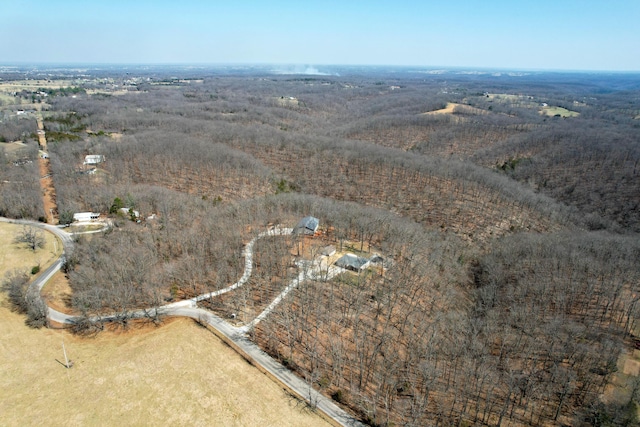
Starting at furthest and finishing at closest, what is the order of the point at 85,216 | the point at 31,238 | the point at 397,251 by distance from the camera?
the point at 85,216, the point at 397,251, the point at 31,238

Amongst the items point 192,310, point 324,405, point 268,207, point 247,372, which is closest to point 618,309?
point 324,405

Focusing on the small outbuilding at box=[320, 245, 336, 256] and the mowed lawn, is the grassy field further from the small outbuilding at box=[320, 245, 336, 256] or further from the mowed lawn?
the mowed lawn

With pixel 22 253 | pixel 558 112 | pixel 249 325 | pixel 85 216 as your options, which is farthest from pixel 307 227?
pixel 558 112

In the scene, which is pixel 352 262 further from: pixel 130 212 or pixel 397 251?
pixel 130 212

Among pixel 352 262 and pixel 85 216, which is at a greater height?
pixel 85 216

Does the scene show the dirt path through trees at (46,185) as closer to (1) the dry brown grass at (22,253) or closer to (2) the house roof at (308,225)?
(1) the dry brown grass at (22,253)

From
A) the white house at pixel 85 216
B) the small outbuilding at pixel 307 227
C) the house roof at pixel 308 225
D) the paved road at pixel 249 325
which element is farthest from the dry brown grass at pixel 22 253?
the house roof at pixel 308 225

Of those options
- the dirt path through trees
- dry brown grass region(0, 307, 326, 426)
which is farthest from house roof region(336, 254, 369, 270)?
the dirt path through trees
